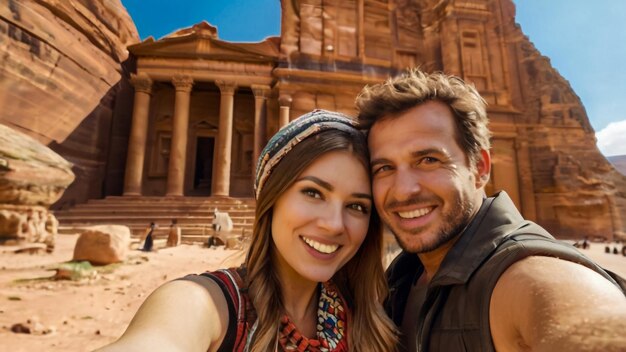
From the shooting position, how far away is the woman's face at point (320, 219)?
4.86 feet

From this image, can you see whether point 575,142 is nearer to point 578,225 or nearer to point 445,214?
point 578,225

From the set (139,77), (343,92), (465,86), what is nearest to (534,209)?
(343,92)

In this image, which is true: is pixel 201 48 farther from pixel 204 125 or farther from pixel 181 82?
pixel 204 125

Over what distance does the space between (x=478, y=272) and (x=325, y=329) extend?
29.5 inches

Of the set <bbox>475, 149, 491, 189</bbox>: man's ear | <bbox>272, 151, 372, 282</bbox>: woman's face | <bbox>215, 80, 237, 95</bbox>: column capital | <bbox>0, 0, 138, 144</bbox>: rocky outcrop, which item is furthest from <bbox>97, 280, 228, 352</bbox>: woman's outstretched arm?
<bbox>215, 80, 237, 95</bbox>: column capital

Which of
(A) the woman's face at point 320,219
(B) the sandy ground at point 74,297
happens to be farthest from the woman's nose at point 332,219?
(B) the sandy ground at point 74,297

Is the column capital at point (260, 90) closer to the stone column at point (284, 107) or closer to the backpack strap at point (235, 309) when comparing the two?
the stone column at point (284, 107)

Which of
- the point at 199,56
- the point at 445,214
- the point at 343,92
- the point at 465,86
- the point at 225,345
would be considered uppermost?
the point at 199,56

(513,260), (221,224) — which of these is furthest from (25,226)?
(513,260)

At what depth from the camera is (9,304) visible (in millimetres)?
3857

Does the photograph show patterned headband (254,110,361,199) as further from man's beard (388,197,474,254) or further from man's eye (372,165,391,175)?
man's beard (388,197,474,254)

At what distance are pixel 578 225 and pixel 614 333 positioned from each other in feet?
65.5

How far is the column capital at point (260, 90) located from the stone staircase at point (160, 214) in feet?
20.5

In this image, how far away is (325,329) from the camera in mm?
1500
